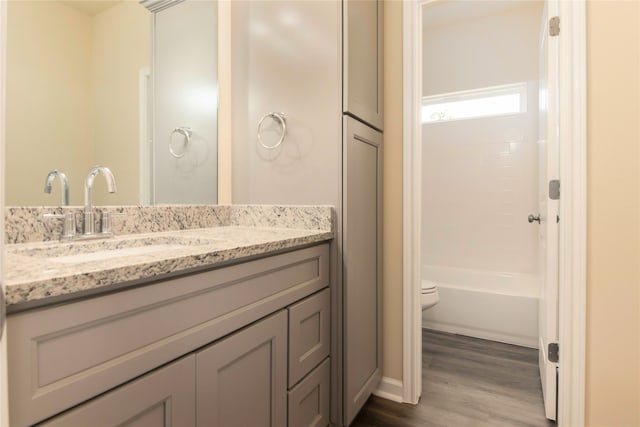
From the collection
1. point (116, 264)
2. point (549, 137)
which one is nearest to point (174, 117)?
point (116, 264)

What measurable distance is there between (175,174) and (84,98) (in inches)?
18.2

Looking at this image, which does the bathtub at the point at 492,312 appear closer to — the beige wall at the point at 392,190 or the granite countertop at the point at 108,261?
the beige wall at the point at 392,190

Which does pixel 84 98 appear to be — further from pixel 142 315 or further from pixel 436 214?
pixel 436 214

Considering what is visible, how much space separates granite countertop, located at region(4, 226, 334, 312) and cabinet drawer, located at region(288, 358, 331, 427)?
20.1 inches

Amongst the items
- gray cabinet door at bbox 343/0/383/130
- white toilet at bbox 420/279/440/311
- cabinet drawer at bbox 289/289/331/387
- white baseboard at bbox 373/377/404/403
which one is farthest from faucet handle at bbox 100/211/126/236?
white toilet at bbox 420/279/440/311

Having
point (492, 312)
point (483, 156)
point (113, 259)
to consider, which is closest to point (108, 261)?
point (113, 259)

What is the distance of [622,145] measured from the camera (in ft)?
4.46

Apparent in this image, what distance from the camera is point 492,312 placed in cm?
249

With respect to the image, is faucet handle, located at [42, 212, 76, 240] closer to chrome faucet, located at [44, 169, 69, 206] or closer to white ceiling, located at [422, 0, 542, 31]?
chrome faucet, located at [44, 169, 69, 206]

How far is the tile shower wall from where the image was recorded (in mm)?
3025

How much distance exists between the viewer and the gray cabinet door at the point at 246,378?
2.85 ft

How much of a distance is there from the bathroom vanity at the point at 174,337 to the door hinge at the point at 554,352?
1028 millimetres

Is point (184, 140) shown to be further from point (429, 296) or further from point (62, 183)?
point (429, 296)

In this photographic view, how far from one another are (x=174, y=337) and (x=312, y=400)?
2.47 feet
